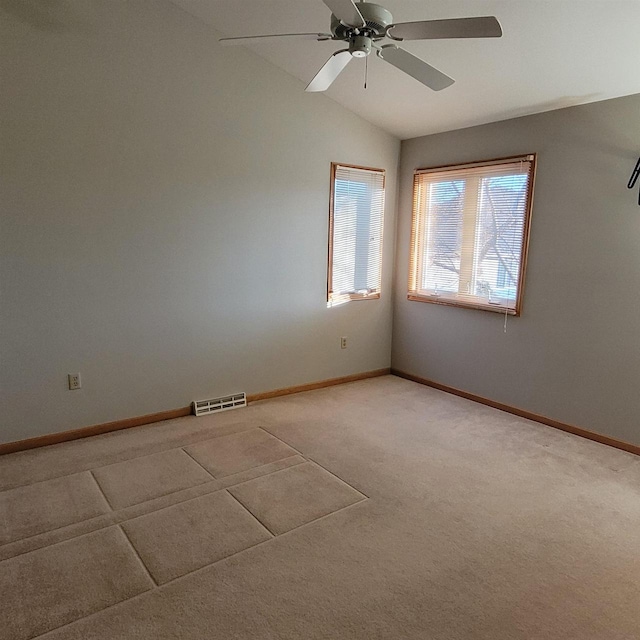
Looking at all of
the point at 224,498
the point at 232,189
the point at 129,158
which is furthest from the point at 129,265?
the point at 224,498

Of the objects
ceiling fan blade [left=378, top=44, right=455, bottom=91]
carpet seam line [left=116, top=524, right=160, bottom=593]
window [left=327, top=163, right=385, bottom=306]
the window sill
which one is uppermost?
ceiling fan blade [left=378, top=44, right=455, bottom=91]

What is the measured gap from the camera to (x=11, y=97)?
9.65 feet

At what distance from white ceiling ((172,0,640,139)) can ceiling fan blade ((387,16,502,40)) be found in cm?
84

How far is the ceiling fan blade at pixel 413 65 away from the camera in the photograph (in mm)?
2272

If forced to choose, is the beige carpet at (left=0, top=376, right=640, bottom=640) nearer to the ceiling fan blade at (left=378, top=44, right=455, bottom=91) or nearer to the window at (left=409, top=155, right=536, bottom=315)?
the window at (left=409, top=155, right=536, bottom=315)

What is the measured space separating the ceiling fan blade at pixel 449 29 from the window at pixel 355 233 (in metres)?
2.36

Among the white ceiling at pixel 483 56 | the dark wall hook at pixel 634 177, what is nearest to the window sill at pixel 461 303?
the dark wall hook at pixel 634 177

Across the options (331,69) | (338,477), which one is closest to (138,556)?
Answer: (338,477)

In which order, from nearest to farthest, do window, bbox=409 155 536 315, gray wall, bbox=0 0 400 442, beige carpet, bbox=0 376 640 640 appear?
beige carpet, bbox=0 376 640 640 < gray wall, bbox=0 0 400 442 < window, bbox=409 155 536 315

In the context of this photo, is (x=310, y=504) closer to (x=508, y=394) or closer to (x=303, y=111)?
(x=508, y=394)

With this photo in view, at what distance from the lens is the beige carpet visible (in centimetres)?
186

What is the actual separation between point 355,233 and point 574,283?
1988 millimetres

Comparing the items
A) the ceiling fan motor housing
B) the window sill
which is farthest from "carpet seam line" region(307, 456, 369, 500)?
the ceiling fan motor housing

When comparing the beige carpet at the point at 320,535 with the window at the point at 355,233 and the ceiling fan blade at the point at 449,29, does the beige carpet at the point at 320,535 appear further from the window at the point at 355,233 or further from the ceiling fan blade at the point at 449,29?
the ceiling fan blade at the point at 449,29
